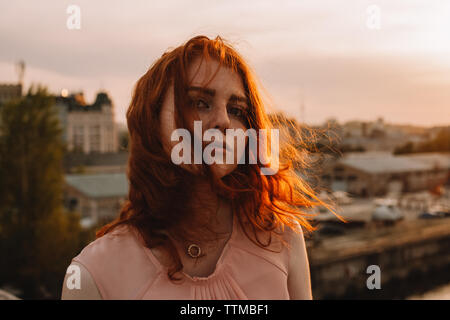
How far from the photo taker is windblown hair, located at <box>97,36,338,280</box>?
2.22 feet

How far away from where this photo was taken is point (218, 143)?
0.66 meters

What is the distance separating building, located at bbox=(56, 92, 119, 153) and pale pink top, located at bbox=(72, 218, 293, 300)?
66.4 feet

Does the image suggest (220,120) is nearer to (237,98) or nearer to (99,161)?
(237,98)

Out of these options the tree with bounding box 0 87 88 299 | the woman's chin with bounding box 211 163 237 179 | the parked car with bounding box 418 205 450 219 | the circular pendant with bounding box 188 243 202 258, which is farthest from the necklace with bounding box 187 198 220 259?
the parked car with bounding box 418 205 450 219

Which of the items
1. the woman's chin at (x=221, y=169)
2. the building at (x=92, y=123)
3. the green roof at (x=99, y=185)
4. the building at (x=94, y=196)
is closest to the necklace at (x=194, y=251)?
the woman's chin at (x=221, y=169)

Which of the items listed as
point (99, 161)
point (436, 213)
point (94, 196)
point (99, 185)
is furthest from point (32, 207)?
point (436, 213)

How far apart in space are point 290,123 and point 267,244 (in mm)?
236

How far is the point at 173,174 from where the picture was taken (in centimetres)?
69

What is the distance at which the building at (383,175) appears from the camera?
22.2 meters

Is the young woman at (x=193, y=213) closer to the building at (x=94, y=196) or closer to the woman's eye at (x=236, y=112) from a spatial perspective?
the woman's eye at (x=236, y=112)

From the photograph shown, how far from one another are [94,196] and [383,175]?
555 inches

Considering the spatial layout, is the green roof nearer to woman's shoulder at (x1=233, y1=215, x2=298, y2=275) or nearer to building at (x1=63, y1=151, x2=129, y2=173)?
building at (x1=63, y1=151, x2=129, y2=173)
